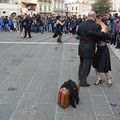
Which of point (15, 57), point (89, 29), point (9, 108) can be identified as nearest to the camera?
point (9, 108)

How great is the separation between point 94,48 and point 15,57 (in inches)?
179

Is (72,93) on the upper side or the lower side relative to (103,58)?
lower

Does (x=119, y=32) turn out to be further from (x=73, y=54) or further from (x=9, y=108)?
(x=9, y=108)

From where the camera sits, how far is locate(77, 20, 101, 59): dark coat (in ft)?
19.8

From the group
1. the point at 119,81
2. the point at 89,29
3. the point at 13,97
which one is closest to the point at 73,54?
the point at 119,81

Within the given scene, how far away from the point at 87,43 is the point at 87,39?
0.09m

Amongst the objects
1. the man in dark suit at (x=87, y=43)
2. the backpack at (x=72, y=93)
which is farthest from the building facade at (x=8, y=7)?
the backpack at (x=72, y=93)

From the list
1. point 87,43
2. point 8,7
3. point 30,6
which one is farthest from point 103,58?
point 30,6

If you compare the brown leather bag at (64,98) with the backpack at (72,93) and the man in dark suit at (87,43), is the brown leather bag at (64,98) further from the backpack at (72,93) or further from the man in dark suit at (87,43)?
the man in dark suit at (87,43)

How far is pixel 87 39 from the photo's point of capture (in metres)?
6.12

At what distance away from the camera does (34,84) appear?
256 inches

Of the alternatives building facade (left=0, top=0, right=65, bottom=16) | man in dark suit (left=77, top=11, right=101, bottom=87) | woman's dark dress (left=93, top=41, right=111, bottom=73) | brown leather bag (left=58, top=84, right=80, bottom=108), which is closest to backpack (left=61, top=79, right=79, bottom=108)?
brown leather bag (left=58, top=84, right=80, bottom=108)

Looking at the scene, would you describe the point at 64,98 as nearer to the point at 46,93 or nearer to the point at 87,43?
the point at 46,93

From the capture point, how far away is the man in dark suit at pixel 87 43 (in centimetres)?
605
